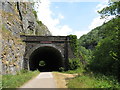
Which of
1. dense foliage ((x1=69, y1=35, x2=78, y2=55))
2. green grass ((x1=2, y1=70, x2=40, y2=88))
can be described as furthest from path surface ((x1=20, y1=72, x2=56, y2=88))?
dense foliage ((x1=69, y1=35, x2=78, y2=55))

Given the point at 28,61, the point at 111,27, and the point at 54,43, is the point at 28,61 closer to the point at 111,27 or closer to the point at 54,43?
the point at 54,43

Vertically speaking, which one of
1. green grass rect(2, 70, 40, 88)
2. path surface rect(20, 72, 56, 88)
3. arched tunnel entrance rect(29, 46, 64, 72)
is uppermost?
arched tunnel entrance rect(29, 46, 64, 72)

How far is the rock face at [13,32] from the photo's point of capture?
632 inches

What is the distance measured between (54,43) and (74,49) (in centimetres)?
343

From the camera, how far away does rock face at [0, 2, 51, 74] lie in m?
16.1

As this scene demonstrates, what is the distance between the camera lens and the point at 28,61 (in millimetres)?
24859

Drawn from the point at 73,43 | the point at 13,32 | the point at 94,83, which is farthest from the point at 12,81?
the point at 73,43

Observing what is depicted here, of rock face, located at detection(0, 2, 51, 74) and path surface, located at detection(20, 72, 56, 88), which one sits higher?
rock face, located at detection(0, 2, 51, 74)

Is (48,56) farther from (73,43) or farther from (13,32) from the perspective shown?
(13,32)

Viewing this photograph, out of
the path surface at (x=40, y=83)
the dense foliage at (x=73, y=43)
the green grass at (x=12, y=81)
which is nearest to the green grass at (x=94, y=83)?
the path surface at (x=40, y=83)

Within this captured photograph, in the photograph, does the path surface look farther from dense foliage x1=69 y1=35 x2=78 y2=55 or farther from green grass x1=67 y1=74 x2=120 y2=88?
dense foliage x1=69 y1=35 x2=78 y2=55

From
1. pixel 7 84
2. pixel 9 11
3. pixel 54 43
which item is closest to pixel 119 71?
pixel 7 84

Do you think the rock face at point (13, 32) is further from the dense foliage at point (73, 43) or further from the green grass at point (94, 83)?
the dense foliage at point (73, 43)

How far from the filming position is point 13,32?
20.9m
